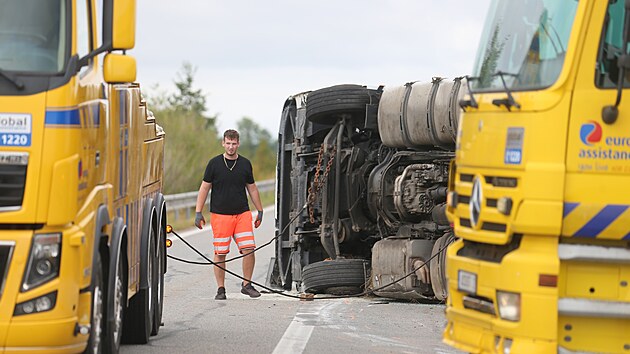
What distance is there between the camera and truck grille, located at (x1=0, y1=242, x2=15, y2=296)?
7449 millimetres

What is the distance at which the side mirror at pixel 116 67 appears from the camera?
820 cm

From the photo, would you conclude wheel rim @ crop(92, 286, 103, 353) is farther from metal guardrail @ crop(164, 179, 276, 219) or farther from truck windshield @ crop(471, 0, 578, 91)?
metal guardrail @ crop(164, 179, 276, 219)

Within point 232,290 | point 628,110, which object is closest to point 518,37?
point 628,110

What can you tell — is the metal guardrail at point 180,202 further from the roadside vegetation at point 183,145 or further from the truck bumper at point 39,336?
the truck bumper at point 39,336

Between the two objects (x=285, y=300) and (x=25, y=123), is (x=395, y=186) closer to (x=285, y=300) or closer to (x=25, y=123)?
(x=285, y=300)

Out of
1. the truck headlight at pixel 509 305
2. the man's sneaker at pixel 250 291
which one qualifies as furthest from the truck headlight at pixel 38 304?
the man's sneaker at pixel 250 291

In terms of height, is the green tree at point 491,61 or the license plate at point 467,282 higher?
the green tree at point 491,61

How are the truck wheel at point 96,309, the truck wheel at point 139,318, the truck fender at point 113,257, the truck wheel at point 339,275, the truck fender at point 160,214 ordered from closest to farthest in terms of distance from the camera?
the truck wheel at point 96,309, the truck fender at point 113,257, the truck wheel at point 139,318, the truck fender at point 160,214, the truck wheel at point 339,275

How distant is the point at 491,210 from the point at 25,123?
8.66ft

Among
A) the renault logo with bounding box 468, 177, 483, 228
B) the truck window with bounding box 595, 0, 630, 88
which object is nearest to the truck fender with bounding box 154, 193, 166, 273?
the renault logo with bounding box 468, 177, 483, 228

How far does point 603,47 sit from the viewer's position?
7.43 m

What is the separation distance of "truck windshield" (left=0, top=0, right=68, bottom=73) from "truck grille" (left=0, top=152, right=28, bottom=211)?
534 mm

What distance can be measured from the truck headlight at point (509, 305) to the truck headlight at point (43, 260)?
96.2 inches

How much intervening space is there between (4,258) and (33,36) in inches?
52.3
